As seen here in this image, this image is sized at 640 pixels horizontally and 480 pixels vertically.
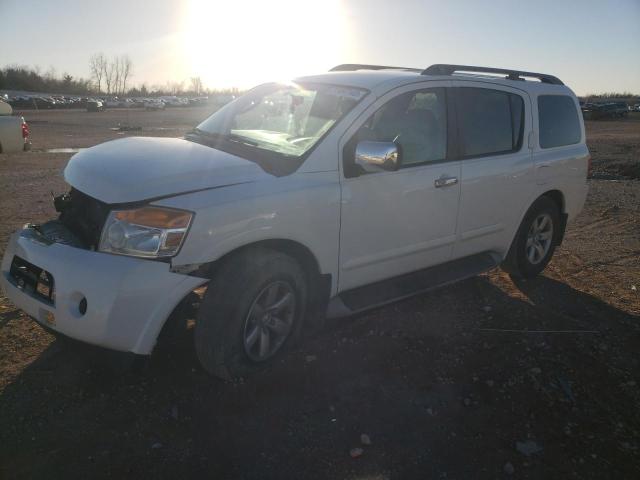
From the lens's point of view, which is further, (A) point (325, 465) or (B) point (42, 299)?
(B) point (42, 299)

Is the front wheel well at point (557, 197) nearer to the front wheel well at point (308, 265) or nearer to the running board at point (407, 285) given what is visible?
the running board at point (407, 285)

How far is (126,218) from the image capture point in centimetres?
283

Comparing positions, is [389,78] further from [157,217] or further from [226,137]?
[157,217]

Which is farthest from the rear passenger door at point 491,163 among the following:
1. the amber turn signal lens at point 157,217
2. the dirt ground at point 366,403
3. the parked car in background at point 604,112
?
the parked car in background at point 604,112

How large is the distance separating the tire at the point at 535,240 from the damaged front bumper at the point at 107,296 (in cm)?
337

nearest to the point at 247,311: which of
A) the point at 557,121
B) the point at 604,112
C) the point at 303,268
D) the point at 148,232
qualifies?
the point at 303,268

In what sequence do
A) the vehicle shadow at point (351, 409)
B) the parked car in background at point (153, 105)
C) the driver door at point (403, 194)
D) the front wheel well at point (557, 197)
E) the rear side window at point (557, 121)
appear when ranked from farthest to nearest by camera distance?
1. the parked car in background at point (153, 105)
2. the front wheel well at point (557, 197)
3. the rear side window at point (557, 121)
4. the driver door at point (403, 194)
5. the vehicle shadow at point (351, 409)

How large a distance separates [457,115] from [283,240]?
1897 millimetres

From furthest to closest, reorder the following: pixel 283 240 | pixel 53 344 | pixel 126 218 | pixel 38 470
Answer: pixel 53 344
pixel 283 240
pixel 126 218
pixel 38 470

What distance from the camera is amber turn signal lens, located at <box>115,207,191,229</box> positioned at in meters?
2.81

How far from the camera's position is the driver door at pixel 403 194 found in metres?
3.58

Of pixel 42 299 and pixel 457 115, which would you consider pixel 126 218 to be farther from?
pixel 457 115

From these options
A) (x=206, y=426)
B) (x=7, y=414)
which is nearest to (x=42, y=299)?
(x=7, y=414)

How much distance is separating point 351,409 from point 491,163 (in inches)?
95.8
